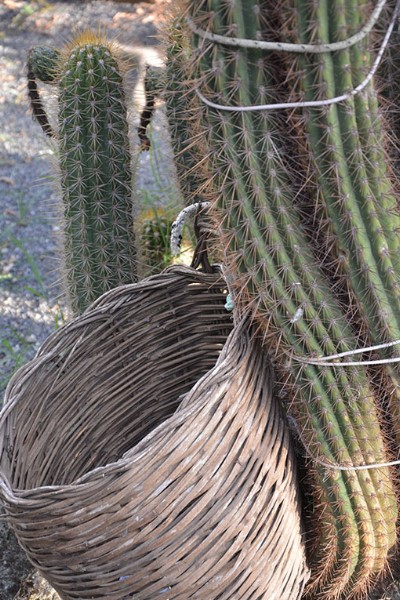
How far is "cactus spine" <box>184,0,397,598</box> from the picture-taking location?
91cm

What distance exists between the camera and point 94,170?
4.74ft

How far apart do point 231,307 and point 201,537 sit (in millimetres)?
372

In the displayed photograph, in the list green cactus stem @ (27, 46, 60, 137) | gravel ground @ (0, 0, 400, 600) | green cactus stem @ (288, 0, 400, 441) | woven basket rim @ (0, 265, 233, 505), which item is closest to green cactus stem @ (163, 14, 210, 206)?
gravel ground @ (0, 0, 400, 600)

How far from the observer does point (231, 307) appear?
1165mm

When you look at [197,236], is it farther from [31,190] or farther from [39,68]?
[31,190]

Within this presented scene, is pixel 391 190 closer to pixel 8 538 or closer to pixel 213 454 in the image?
pixel 213 454

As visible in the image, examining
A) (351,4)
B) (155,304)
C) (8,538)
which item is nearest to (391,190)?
(351,4)

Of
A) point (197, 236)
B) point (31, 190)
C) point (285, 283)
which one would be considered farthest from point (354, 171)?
point (31, 190)

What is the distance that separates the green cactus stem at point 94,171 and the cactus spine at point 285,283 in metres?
0.52

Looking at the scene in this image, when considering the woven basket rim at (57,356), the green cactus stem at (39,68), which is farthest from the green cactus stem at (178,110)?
the green cactus stem at (39,68)

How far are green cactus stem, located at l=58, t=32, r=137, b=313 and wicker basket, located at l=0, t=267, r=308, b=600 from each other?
0.23m

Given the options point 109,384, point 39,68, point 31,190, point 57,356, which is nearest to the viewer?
point 57,356

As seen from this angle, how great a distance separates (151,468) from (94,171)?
73cm

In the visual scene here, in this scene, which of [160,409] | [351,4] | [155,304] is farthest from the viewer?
[160,409]
